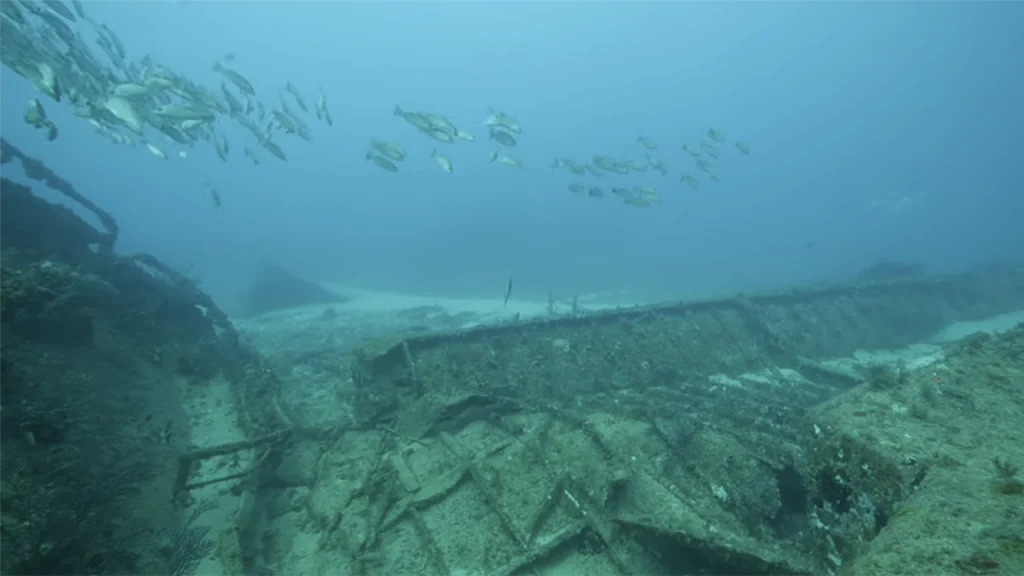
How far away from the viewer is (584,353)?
8961mm

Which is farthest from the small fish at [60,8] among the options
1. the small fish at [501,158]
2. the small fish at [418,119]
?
the small fish at [501,158]

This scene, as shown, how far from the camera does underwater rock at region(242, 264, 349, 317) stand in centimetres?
2752

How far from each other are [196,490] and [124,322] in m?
5.15

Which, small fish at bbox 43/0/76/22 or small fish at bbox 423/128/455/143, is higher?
small fish at bbox 43/0/76/22

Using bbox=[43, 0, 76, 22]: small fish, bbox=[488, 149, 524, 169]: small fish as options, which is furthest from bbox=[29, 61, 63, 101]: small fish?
bbox=[488, 149, 524, 169]: small fish

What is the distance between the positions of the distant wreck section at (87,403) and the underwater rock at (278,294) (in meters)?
16.7

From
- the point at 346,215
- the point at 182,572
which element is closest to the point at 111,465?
the point at 182,572

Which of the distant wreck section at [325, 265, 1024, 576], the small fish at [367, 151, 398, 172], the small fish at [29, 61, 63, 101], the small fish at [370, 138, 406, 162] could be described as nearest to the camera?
the distant wreck section at [325, 265, 1024, 576]

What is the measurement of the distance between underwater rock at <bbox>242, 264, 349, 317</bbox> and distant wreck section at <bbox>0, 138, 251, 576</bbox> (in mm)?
16745

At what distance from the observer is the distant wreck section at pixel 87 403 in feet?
14.6

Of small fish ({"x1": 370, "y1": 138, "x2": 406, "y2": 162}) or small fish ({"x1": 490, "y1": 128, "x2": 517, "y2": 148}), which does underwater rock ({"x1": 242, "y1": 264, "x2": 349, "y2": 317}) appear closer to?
small fish ({"x1": 370, "y1": 138, "x2": 406, "y2": 162})

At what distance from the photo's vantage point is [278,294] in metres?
27.8

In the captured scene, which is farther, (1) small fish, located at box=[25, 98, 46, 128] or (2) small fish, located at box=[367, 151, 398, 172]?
(2) small fish, located at box=[367, 151, 398, 172]

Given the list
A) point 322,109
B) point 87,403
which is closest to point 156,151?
point 322,109
